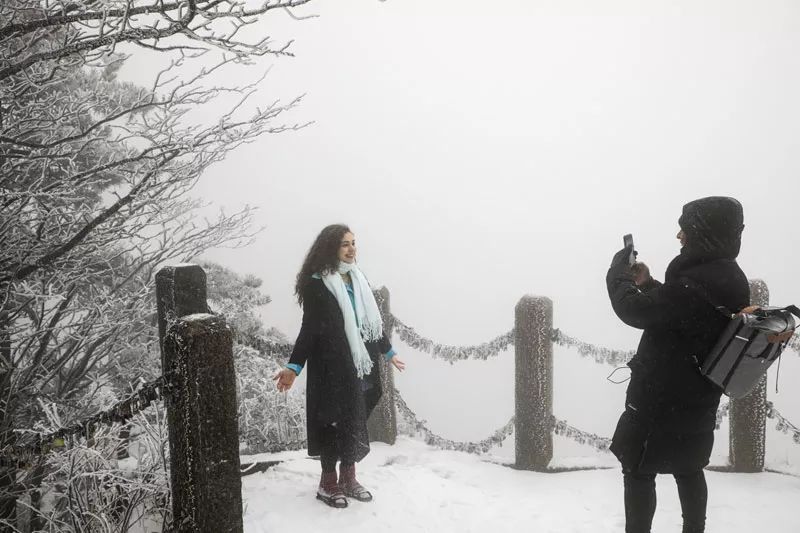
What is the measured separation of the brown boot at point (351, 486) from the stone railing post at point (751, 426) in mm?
3336

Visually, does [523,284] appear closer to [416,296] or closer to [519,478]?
[416,296]

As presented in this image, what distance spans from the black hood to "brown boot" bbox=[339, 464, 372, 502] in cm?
274

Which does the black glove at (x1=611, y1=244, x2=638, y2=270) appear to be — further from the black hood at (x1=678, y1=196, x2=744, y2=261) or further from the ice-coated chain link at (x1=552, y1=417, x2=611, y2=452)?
the ice-coated chain link at (x1=552, y1=417, x2=611, y2=452)

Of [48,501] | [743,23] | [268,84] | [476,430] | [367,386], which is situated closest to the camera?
[367,386]

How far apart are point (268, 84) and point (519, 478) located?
58.2 meters

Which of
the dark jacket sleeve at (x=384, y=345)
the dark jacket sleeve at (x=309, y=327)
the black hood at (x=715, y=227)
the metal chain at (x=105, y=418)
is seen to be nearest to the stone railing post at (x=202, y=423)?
the metal chain at (x=105, y=418)

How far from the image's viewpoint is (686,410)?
103 inches

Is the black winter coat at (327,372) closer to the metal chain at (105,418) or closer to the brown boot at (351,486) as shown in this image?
the brown boot at (351,486)

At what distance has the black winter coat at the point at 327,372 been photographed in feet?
11.8

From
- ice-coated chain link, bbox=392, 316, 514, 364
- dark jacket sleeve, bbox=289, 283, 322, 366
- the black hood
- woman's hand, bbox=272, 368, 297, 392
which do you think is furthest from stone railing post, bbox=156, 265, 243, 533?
ice-coated chain link, bbox=392, 316, 514, 364

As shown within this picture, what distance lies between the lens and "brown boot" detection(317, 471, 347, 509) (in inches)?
147

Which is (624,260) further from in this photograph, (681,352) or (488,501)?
(488,501)

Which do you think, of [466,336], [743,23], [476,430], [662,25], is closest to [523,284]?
[466,336]

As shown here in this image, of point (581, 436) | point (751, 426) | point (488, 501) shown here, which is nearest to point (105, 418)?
point (488, 501)
